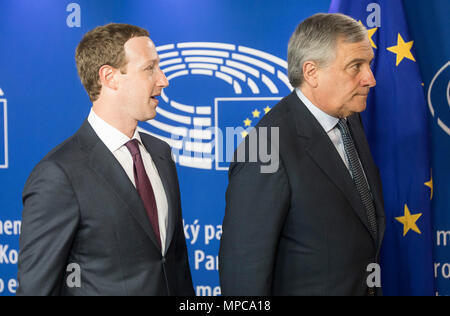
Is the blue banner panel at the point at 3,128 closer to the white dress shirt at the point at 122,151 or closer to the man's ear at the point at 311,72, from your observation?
the white dress shirt at the point at 122,151

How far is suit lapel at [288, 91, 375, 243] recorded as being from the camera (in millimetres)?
1668

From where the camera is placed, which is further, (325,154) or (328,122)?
(328,122)

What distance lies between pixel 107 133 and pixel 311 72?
74cm

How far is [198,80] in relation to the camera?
3.27 m

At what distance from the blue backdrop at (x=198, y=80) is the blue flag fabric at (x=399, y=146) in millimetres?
274

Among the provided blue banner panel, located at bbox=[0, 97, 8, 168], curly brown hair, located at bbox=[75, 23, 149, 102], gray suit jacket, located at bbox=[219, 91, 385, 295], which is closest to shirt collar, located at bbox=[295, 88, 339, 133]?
gray suit jacket, located at bbox=[219, 91, 385, 295]

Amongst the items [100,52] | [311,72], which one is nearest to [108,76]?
[100,52]

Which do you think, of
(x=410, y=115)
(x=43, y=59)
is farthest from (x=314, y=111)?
(x=43, y=59)

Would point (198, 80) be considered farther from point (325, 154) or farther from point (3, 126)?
point (325, 154)

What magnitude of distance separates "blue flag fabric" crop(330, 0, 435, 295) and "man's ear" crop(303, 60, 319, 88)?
1157 millimetres

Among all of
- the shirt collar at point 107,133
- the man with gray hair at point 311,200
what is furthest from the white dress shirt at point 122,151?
the man with gray hair at point 311,200

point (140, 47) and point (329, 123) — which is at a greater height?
point (140, 47)
